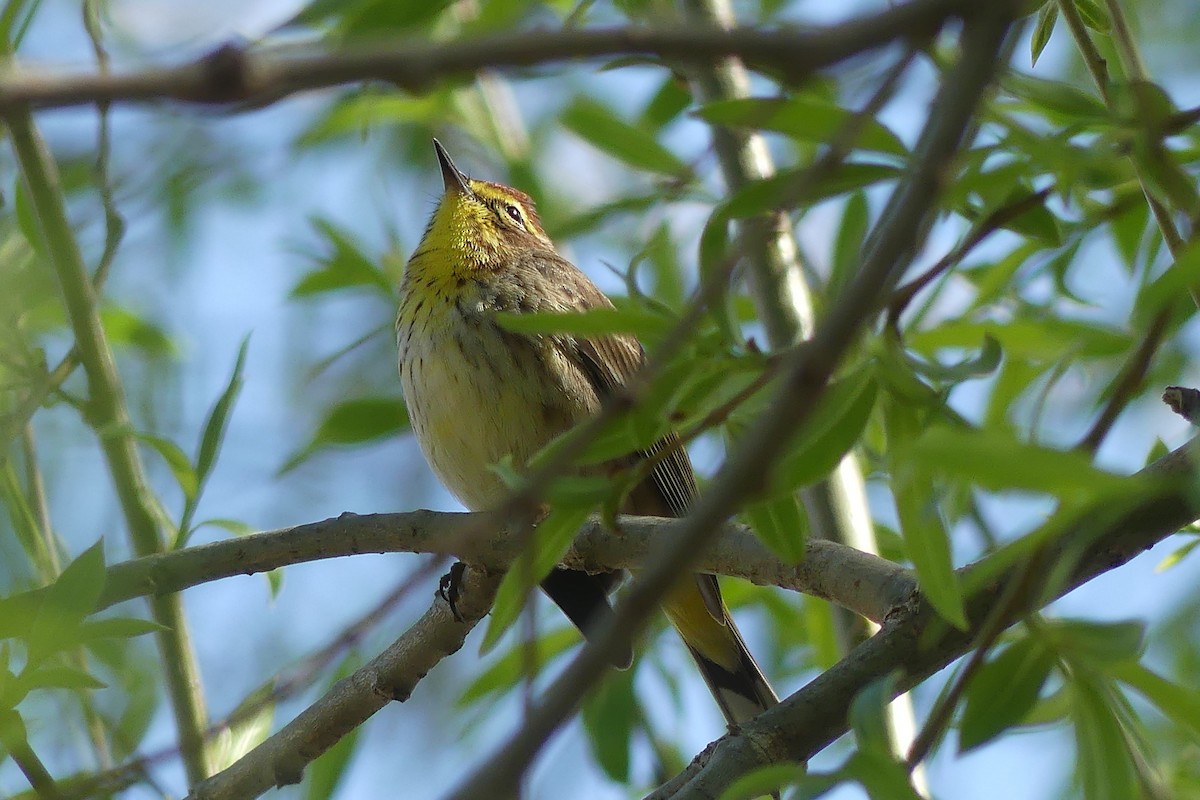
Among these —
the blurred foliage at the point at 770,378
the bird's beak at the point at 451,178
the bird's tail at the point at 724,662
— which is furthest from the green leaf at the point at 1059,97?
the bird's beak at the point at 451,178

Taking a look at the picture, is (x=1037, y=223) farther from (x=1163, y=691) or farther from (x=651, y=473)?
(x=651, y=473)

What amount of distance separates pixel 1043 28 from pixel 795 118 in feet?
3.60

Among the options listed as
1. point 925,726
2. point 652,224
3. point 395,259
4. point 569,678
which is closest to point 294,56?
point 569,678

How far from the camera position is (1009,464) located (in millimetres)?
1460

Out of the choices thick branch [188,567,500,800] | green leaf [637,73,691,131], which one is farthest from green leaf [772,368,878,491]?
green leaf [637,73,691,131]

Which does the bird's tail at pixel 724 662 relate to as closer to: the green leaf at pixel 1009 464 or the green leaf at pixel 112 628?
the green leaf at pixel 112 628

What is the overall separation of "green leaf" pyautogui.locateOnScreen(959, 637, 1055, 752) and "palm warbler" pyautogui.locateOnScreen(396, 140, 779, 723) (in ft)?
8.83

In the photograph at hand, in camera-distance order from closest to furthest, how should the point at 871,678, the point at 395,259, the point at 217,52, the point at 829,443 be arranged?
the point at 217,52
the point at 829,443
the point at 871,678
the point at 395,259

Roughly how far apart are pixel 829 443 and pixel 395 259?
438 cm

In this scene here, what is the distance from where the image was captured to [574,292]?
18.2 ft

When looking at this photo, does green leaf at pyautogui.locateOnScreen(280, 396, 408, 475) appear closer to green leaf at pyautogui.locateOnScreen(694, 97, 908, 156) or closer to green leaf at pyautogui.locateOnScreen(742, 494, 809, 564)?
green leaf at pyautogui.locateOnScreen(742, 494, 809, 564)

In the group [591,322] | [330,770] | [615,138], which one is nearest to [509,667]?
[330,770]

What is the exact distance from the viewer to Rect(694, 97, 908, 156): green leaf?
1.98m

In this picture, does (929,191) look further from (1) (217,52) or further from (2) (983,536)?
(2) (983,536)
